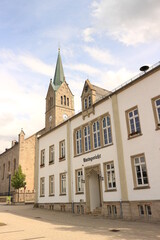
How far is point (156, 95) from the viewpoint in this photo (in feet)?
49.8

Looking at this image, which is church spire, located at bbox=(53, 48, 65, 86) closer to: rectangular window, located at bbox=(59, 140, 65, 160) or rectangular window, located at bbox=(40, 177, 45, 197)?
rectangular window, located at bbox=(40, 177, 45, 197)

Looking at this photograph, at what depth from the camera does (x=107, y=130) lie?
19.2 metres

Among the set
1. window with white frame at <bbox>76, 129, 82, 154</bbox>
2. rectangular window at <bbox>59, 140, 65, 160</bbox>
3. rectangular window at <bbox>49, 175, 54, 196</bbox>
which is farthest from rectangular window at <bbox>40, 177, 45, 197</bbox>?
window with white frame at <bbox>76, 129, 82, 154</bbox>

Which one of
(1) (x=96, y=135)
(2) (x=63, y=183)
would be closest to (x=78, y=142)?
(1) (x=96, y=135)

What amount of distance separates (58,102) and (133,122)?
4126cm

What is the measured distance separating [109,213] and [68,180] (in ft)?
22.3

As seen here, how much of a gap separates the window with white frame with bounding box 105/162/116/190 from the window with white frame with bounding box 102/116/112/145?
6.45ft

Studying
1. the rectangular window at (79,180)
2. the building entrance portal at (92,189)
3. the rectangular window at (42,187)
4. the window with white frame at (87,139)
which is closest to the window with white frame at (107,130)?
the window with white frame at (87,139)

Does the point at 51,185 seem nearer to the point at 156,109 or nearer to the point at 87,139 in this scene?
the point at 87,139

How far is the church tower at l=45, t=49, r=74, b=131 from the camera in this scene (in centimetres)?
5525

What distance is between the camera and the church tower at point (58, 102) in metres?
55.2

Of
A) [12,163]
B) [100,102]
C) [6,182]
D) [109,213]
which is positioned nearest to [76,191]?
[109,213]

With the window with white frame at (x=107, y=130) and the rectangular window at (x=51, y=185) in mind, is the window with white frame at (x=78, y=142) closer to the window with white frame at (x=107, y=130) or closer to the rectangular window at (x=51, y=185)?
the window with white frame at (x=107, y=130)

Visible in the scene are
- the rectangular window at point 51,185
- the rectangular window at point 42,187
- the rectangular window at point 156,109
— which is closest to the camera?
the rectangular window at point 156,109
